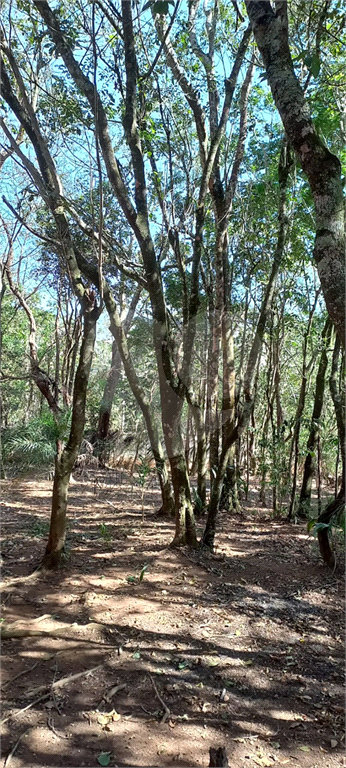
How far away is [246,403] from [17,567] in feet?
9.60

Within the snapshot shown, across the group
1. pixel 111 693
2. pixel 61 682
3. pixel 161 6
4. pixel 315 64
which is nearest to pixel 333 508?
pixel 111 693

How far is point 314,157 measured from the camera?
2.38 meters

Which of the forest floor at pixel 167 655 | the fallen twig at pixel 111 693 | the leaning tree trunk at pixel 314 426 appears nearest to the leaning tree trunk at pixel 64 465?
the forest floor at pixel 167 655

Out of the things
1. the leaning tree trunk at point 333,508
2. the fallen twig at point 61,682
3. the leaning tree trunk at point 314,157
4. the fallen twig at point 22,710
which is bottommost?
the fallen twig at point 22,710

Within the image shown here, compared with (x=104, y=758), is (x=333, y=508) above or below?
above

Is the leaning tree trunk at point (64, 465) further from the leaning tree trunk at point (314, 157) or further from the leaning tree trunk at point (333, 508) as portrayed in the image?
the leaning tree trunk at point (314, 157)

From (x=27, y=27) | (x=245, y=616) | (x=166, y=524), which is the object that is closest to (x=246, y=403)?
(x=245, y=616)

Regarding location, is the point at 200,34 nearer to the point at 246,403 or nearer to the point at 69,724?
the point at 246,403

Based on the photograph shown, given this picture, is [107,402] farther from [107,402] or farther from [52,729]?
[52,729]

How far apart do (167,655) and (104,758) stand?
3.63ft

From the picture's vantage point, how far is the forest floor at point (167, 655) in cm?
266

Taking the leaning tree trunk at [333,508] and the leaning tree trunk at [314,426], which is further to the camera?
the leaning tree trunk at [314,426]

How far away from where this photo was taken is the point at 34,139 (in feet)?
17.8

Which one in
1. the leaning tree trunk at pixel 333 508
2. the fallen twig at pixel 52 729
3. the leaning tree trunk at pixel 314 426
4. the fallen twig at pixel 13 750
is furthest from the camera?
the leaning tree trunk at pixel 314 426
